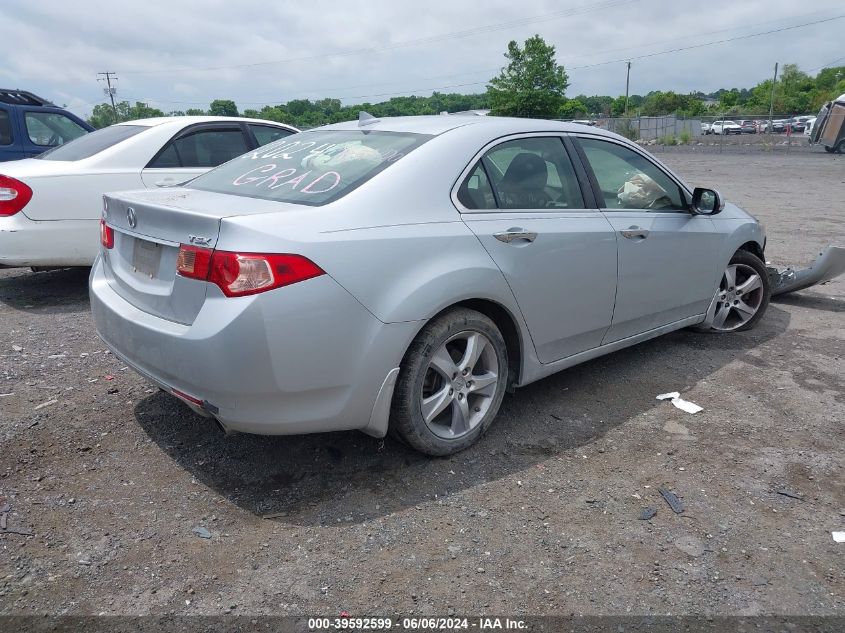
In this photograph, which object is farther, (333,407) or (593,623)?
(333,407)

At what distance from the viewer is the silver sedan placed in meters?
2.74

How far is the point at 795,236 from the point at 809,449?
23.7ft

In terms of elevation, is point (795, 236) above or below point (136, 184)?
below

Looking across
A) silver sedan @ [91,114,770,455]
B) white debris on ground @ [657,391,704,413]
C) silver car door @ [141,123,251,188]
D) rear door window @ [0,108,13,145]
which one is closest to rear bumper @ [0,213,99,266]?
silver car door @ [141,123,251,188]

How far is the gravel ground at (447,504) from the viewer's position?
2508 millimetres

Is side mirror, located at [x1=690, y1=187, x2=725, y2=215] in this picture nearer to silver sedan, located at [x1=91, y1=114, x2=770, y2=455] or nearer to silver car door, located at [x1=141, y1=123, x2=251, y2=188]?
silver sedan, located at [x1=91, y1=114, x2=770, y2=455]

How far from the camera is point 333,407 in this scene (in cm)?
291

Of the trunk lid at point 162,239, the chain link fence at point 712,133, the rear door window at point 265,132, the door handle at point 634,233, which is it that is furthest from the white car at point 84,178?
the chain link fence at point 712,133

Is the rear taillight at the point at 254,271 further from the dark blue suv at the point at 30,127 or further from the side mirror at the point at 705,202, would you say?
the dark blue suv at the point at 30,127

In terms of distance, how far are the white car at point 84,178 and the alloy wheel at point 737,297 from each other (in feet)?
16.1

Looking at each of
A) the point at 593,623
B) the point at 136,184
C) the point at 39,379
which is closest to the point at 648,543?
the point at 593,623

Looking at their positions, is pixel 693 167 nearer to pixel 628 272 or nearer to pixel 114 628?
pixel 628 272

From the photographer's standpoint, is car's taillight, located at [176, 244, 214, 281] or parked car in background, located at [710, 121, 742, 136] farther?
parked car in background, located at [710, 121, 742, 136]

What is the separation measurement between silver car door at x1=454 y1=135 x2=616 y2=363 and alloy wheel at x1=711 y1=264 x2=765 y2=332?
1720 millimetres
